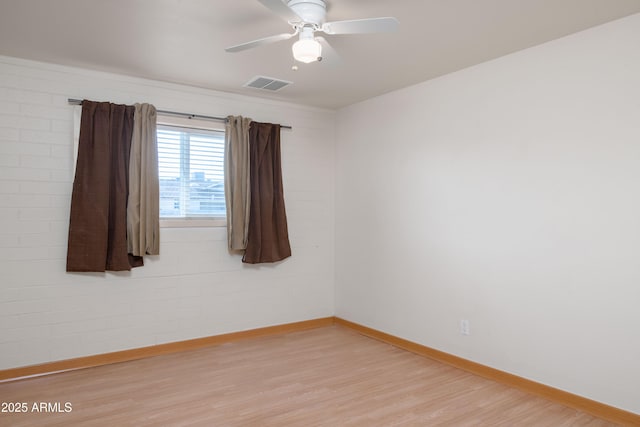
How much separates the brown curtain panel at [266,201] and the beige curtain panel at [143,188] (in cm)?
96

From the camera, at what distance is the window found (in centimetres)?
422

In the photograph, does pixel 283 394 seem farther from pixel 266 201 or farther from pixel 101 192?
pixel 101 192

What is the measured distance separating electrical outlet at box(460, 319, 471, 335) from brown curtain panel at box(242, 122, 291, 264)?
1972 mm

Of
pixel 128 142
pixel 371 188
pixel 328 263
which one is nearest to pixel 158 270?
pixel 128 142

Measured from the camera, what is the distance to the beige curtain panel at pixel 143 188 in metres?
3.91

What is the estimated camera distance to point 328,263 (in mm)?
5336

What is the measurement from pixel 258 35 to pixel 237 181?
171cm

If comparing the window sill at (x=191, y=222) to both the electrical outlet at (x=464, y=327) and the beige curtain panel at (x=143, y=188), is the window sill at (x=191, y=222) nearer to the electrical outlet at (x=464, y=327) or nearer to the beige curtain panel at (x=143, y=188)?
the beige curtain panel at (x=143, y=188)

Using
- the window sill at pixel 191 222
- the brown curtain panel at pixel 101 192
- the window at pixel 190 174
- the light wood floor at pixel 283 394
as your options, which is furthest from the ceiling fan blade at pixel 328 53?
the light wood floor at pixel 283 394

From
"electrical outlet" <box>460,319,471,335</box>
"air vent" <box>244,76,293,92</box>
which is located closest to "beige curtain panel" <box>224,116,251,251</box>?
"air vent" <box>244,76,293,92</box>

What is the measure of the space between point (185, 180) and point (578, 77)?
3459 mm

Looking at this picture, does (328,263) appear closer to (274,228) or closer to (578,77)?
(274,228)

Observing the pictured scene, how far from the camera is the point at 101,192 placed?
3.77 meters

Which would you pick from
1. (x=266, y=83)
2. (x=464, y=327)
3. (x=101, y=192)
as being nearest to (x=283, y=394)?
(x=464, y=327)
